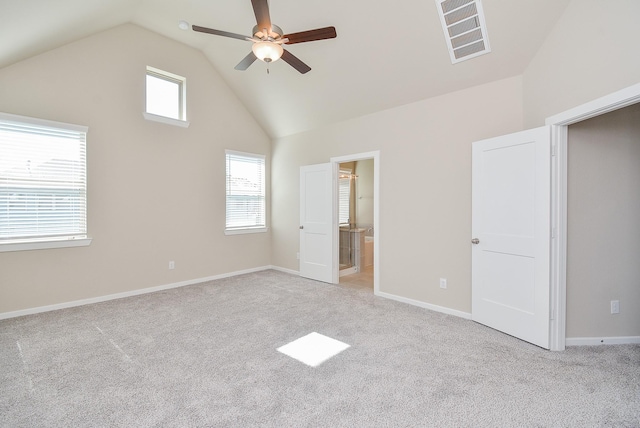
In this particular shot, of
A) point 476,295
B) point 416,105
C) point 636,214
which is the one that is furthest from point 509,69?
point 476,295

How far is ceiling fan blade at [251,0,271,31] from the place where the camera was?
7.49ft

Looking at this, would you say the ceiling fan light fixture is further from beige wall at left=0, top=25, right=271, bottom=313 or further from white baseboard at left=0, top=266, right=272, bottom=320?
white baseboard at left=0, top=266, right=272, bottom=320

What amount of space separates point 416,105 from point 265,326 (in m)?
3.41

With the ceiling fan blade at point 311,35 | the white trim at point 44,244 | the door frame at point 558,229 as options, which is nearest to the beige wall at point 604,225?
the door frame at point 558,229

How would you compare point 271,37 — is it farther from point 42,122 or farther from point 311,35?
point 42,122

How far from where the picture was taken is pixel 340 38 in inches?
140

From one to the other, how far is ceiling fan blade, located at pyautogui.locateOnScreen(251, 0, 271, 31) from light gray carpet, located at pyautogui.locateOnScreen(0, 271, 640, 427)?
2.91 m

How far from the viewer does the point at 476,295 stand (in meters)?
3.29

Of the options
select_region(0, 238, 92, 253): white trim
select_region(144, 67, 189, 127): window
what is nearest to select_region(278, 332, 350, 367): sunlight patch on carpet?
select_region(0, 238, 92, 253): white trim

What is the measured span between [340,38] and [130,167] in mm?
3465

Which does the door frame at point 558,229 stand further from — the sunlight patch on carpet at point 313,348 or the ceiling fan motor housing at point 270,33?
the ceiling fan motor housing at point 270,33

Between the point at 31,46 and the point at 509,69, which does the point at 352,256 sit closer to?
the point at 509,69

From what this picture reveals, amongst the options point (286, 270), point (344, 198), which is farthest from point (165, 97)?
point (344, 198)

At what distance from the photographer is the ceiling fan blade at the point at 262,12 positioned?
2281mm
